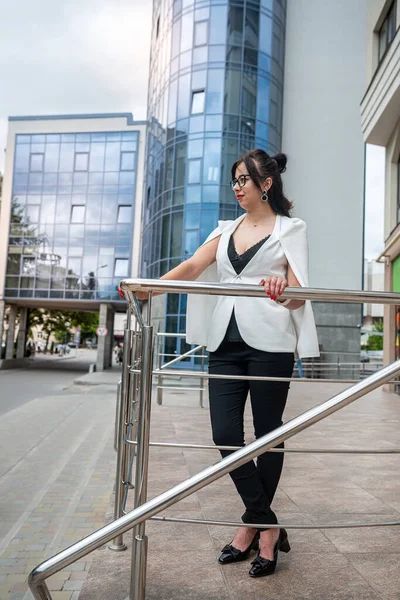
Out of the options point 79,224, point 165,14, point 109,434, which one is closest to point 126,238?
point 79,224

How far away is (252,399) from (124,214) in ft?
114

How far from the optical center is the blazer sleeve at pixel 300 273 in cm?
271

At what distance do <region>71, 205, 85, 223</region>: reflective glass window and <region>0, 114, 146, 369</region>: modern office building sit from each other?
63 mm

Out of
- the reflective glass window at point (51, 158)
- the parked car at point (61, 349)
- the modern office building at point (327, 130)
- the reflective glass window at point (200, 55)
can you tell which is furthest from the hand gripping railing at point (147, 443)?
the parked car at point (61, 349)

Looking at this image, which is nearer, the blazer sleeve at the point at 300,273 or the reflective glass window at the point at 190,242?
the blazer sleeve at the point at 300,273

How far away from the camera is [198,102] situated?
2650 centimetres

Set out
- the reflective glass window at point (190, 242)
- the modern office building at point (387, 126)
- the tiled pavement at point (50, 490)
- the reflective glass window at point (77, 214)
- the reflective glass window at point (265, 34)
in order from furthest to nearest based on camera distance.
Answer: the reflective glass window at point (77, 214)
the reflective glass window at point (265, 34)
the reflective glass window at point (190, 242)
the modern office building at point (387, 126)
the tiled pavement at point (50, 490)

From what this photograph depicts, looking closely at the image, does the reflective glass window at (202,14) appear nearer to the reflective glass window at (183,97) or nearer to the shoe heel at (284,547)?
the reflective glass window at (183,97)

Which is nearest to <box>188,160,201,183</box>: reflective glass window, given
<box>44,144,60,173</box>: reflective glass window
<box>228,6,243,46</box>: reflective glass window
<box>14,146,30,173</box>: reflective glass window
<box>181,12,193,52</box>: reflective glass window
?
<box>181,12,193,52</box>: reflective glass window

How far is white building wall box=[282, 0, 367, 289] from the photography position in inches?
1142

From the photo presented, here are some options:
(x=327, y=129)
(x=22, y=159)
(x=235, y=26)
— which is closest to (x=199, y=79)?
(x=235, y=26)

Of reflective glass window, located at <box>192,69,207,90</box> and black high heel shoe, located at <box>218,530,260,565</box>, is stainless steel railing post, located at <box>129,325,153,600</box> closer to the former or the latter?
black high heel shoe, located at <box>218,530,260,565</box>

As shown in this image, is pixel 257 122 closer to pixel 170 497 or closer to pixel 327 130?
pixel 327 130

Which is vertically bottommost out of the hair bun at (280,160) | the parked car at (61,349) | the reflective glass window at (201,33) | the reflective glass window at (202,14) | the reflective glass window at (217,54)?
the parked car at (61,349)
